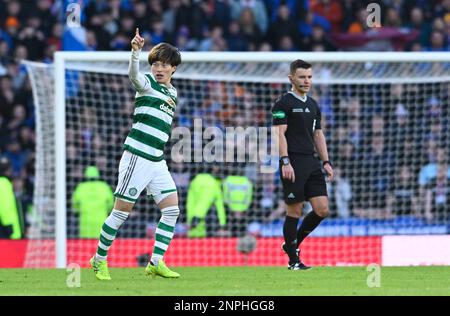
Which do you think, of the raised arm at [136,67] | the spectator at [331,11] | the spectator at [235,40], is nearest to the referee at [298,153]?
the raised arm at [136,67]

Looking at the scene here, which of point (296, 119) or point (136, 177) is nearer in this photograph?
point (136, 177)

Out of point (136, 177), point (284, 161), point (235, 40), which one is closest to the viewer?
point (136, 177)

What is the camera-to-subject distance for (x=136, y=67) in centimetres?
884

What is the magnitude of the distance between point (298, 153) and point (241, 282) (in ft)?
5.63

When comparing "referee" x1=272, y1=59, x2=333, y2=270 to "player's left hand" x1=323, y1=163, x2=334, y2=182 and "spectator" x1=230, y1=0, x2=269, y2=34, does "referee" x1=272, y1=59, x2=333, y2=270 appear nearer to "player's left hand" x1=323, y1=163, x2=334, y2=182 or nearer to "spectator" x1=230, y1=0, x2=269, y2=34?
"player's left hand" x1=323, y1=163, x2=334, y2=182

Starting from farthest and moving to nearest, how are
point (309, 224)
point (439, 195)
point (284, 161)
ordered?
point (439, 195), point (309, 224), point (284, 161)

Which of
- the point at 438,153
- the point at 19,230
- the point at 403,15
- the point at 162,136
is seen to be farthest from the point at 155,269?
the point at 403,15

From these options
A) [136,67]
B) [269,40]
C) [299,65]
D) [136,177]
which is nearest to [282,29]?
[269,40]

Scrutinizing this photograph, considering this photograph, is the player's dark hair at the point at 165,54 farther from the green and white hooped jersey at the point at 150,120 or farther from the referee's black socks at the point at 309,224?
the referee's black socks at the point at 309,224

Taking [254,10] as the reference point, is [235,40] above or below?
below

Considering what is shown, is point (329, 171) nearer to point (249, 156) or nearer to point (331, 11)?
point (249, 156)

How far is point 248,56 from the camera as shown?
13359mm

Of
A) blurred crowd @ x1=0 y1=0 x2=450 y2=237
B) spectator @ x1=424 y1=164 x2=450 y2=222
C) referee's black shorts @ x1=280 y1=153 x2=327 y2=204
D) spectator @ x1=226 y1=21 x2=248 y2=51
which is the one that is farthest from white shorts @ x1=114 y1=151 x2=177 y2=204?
spectator @ x1=226 y1=21 x2=248 y2=51

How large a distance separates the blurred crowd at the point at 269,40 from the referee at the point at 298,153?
4532 millimetres
